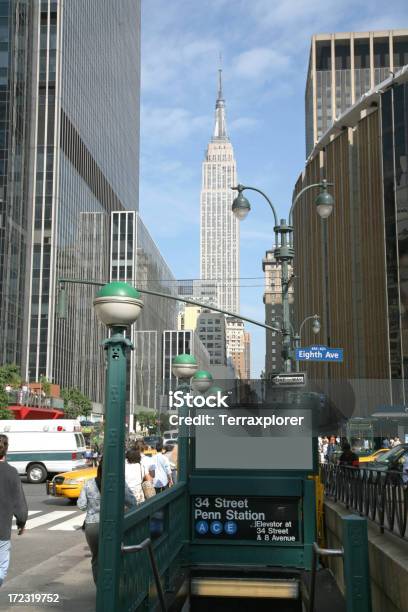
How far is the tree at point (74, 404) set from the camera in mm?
82575

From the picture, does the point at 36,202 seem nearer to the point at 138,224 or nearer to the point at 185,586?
the point at 138,224

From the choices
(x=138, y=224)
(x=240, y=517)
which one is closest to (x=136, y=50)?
(x=138, y=224)

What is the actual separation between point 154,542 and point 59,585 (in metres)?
2.94

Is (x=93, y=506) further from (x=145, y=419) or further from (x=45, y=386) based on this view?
(x=145, y=419)

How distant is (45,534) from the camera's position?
49.7 feet

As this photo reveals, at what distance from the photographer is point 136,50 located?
147m

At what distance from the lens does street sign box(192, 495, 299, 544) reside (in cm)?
930

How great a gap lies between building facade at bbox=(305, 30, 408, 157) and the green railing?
132 metres

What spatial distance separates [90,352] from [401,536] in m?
97.2

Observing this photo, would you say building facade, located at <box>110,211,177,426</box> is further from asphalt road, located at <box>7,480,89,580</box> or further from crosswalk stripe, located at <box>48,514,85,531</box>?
crosswalk stripe, located at <box>48,514,85,531</box>

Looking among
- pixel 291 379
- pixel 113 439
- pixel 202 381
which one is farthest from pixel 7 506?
pixel 291 379

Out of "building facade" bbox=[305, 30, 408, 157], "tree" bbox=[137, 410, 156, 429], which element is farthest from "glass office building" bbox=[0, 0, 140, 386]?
"building facade" bbox=[305, 30, 408, 157]

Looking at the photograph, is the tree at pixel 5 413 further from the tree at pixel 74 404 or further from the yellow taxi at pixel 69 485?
the yellow taxi at pixel 69 485

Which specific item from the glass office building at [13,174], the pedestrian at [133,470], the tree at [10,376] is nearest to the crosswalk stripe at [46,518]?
the pedestrian at [133,470]
